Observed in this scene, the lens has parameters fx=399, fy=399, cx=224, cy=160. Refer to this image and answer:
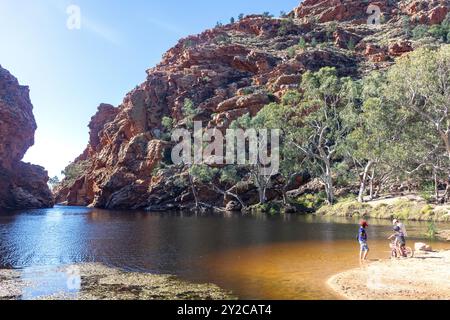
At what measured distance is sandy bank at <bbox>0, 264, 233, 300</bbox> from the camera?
52.9ft

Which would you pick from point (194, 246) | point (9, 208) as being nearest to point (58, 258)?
point (194, 246)

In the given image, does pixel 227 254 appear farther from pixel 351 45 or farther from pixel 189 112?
pixel 351 45

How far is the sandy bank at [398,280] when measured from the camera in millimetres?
14680

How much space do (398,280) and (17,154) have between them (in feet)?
384

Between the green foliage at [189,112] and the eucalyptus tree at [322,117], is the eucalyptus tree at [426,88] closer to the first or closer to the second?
the eucalyptus tree at [322,117]

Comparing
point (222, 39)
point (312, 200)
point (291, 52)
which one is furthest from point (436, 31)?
point (312, 200)

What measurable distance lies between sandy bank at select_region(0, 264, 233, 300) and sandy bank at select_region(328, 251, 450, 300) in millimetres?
5016

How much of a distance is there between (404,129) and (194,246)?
3942 cm

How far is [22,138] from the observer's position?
11356 centimetres

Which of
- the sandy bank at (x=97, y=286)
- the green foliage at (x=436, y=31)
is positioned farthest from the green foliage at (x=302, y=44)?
the sandy bank at (x=97, y=286)

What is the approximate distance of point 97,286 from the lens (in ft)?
59.1

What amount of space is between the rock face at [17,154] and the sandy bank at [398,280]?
10336cm

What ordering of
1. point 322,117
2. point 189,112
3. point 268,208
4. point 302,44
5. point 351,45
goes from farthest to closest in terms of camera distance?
point 351,45, point 302,44, point 189,112, point 268,208, point 322,117
